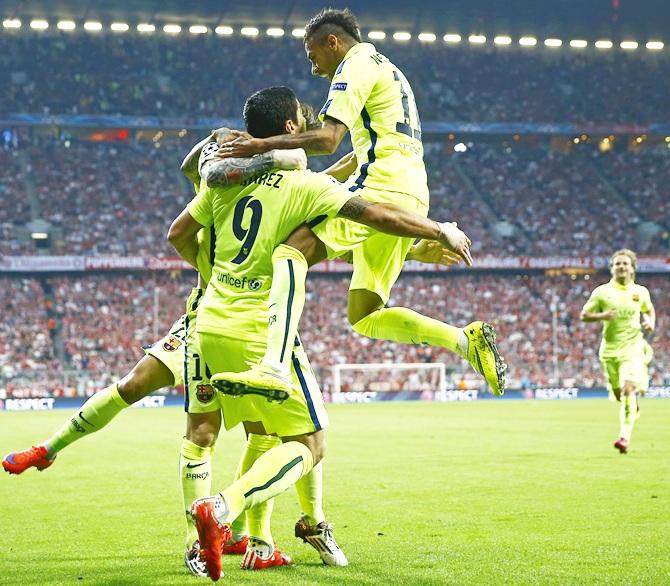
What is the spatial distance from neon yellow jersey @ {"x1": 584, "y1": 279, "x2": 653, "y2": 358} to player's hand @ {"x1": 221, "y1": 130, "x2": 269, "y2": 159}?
935 cm

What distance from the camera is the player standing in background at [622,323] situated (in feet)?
44.3

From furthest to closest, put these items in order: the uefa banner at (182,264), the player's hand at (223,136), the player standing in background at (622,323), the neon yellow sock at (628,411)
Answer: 1. the uefa banner at (182,264)
2. the player standing in background at (622,323)
3. the neon yellow sock at (628,411)
4. the player's hand at (223,136)

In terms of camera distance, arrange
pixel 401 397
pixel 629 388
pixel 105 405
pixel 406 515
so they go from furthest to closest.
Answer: pixel 401 397, pixel 629 388, pixel 406 515, pixel 105 405

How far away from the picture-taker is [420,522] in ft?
23.2

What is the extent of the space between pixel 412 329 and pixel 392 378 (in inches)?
1221

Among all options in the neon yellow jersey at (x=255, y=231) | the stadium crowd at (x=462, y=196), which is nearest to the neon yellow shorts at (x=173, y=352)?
the neon yellow jersey at (x=255, y=231)

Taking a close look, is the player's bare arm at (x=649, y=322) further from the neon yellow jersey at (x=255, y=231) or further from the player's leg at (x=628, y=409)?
the neon yellow jersey at (x=255, y=231)

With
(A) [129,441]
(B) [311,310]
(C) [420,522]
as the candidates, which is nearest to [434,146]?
(B) [311,310]

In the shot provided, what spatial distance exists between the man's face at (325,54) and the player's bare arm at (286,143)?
Result: 2.87ft

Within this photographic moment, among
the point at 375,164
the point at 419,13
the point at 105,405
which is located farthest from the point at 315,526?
the point at 419,13

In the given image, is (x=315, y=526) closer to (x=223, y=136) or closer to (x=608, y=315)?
(x=223, y=136)

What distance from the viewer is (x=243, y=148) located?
5203 millimetres

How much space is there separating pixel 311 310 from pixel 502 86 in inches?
677

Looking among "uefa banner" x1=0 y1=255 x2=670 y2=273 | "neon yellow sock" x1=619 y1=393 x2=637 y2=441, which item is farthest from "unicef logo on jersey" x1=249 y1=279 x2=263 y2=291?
"uefa banner" x1=0 y1=255 x2=670 y2=273
